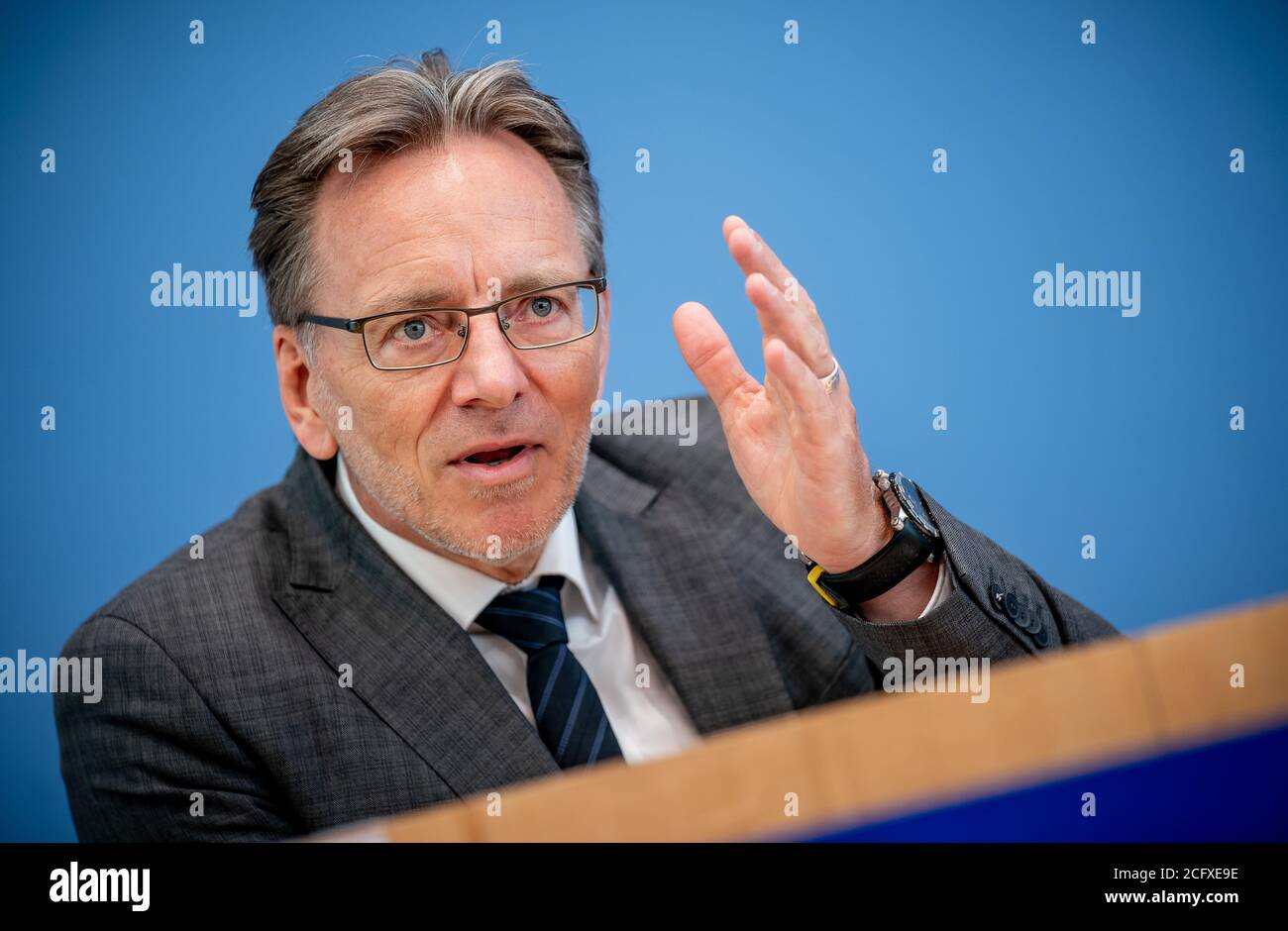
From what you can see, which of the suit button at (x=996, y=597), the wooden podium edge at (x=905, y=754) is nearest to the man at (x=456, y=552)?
the suit button at (x=996, y=597)

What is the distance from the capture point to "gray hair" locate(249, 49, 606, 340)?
1.93 metres

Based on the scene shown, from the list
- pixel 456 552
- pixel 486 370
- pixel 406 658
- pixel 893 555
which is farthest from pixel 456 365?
→ pixel 893 555

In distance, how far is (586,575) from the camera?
88.0 inches

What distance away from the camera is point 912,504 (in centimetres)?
182

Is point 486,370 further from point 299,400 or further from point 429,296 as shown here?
point 299,400

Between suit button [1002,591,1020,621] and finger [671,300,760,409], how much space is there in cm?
53

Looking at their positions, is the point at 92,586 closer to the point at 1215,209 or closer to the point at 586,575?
the point at 586,575

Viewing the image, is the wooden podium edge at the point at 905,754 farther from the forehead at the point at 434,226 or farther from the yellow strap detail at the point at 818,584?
the forehead at the point at 434,226

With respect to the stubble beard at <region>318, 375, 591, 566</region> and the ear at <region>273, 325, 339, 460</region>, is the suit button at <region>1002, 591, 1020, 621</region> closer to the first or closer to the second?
the stubble beard at <region>318, 375, 591, 566</region>

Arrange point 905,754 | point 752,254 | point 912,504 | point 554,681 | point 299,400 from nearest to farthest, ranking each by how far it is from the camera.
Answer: point 905,754
point 752,254
point 912,504
point 554,681
point 299,400

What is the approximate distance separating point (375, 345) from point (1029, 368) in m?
1.78

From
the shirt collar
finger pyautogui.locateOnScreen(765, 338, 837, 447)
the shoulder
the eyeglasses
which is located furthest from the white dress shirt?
finger pyautogui.locateOnScreen(765, 338, 837, 447)

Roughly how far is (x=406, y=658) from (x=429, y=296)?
23.6 inches

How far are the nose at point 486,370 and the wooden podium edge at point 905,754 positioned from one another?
1092mm
